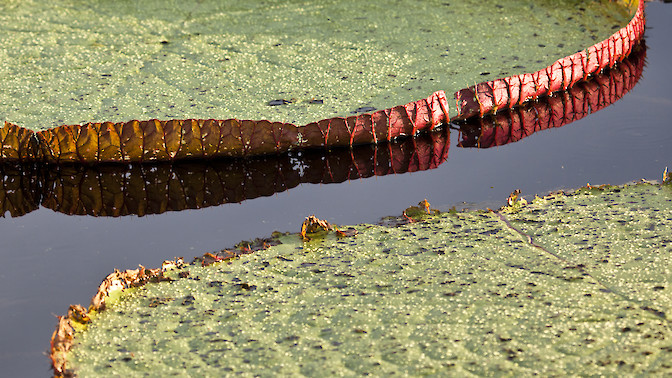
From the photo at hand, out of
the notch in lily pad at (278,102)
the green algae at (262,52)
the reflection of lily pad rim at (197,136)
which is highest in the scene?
the green algae at (262,52)

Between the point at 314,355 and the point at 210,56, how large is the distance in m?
1.67

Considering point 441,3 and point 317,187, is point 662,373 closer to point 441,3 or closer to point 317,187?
point 317,187

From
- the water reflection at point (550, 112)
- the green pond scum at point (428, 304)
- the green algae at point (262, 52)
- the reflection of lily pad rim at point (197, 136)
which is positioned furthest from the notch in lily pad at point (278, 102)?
the green pond scum at point (428, 304)

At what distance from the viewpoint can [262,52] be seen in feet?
10.1

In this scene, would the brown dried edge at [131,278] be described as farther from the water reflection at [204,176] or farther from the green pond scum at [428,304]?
the water reflection at [204,176]

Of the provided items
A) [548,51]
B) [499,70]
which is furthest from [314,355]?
[548,51]

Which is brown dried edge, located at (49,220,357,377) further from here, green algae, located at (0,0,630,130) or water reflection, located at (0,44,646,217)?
green algae, located at (0,0,630,130)

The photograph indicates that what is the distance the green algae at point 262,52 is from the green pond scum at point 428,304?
2.26ft

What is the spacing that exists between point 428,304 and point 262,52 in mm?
1544

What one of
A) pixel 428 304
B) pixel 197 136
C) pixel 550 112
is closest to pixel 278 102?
pixel 197 136

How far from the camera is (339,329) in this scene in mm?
1736

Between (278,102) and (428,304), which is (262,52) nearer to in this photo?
(278,102)

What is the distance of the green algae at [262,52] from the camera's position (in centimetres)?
269

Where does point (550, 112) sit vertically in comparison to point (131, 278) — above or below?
above
